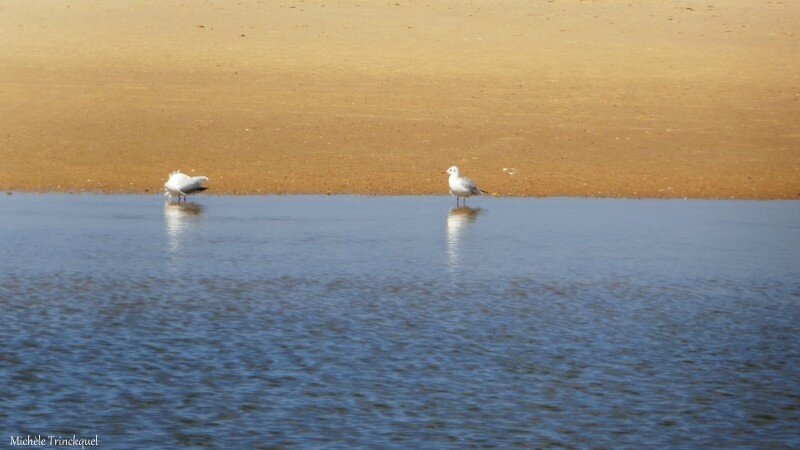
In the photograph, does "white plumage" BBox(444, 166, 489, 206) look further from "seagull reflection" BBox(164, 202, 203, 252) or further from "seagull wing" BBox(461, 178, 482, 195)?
"seagull reflection" BBox(164, 202, 203, 252)

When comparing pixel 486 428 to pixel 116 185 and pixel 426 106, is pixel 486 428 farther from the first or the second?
pixel 426 106

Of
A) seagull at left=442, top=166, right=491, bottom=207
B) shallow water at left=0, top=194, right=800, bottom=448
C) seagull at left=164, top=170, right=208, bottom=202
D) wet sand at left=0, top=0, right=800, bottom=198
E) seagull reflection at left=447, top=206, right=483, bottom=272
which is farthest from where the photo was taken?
wet sand at left=0, top=0, right=800, bottom=198

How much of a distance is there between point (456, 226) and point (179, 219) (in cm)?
448

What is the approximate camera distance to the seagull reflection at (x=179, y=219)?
19.5m

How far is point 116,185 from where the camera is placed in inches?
1075

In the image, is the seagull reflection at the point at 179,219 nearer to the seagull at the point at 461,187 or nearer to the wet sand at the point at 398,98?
the wet sand at the point at 398,98

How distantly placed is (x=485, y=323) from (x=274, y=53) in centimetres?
3233

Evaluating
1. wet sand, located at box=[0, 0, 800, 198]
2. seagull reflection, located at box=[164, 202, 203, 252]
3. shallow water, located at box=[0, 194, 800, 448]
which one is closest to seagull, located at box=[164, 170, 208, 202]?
seagull reflection, located at box=[164, 202, 203, 252]

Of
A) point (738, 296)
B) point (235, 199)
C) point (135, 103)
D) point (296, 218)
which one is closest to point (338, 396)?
point (738, 296)

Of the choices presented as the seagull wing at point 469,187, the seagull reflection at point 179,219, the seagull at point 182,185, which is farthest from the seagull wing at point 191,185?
the seagull wing at point 469,187

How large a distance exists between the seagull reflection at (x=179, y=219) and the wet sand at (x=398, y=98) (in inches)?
117

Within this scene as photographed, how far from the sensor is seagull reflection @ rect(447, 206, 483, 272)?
18.0 meters

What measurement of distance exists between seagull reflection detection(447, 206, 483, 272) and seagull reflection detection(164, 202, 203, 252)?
12.4 feet

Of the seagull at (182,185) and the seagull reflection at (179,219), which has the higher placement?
the seagull at (182,185)
